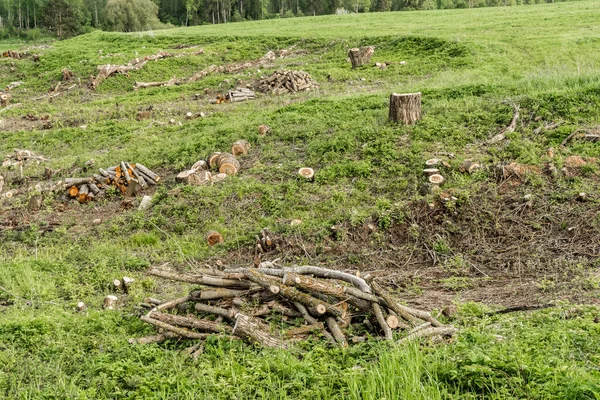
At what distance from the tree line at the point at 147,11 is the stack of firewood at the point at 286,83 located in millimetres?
47949

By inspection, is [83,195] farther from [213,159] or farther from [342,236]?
[342,236]

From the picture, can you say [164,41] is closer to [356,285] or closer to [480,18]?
[480,18]

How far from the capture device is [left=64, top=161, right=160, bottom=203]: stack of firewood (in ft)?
39.9

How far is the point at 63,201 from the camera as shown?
1224 centimetres

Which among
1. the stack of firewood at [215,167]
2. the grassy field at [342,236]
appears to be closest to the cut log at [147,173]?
the grassy field at [342,236]

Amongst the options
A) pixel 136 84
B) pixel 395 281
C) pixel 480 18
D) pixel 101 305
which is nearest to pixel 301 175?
pixel 395 281

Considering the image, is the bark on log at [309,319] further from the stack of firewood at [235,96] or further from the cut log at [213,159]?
the stack of firewood at [235,96]

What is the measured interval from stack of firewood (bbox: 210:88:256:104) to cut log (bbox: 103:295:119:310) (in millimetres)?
13435

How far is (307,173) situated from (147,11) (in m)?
61.4

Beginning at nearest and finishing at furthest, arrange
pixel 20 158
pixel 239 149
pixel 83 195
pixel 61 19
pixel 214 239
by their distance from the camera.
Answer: pixel 214 239, pixel 83 195, pixel 239 149, pixel 20 158, pixel 61 19

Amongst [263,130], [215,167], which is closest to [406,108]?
[263,130]

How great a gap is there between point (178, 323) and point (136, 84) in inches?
838

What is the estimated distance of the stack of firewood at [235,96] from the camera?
20.3 m

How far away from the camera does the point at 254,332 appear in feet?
18.2
